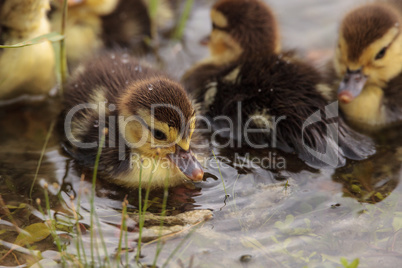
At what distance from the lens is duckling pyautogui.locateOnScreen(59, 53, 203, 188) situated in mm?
2098

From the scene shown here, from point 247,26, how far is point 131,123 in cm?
105

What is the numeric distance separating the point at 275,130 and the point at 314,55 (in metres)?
1.11

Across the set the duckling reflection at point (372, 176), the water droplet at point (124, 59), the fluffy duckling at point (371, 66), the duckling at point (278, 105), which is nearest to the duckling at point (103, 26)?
the water droplet at point (124, 59)

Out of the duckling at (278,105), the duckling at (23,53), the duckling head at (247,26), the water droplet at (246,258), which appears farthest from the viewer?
the duckling head at (247,26)

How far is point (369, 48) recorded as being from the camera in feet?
8.79

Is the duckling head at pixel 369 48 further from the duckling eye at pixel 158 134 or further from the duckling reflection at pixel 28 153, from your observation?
the duckling reflection at pixel 28 153

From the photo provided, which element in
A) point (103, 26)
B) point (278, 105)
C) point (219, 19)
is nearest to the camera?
point (278, 105)

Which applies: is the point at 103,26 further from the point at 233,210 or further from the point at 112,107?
the point at 233,210

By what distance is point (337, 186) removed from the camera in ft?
7.50

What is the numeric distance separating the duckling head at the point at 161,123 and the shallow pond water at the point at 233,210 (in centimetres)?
16

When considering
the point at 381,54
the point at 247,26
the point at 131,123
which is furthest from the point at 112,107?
the point at 381,54

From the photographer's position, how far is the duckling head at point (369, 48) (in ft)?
8.75

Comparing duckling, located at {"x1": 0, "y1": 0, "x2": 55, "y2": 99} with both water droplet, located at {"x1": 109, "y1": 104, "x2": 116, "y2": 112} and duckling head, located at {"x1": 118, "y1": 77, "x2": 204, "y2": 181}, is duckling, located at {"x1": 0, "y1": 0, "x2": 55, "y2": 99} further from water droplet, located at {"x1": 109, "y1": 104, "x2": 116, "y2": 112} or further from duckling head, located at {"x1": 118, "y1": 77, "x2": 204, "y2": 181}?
duckling head, located at {"x1": 118, "y1": 77, "x2": 204, "y2": 181}

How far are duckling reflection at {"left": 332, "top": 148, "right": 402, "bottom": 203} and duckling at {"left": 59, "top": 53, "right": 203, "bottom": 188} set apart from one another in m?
0.69
